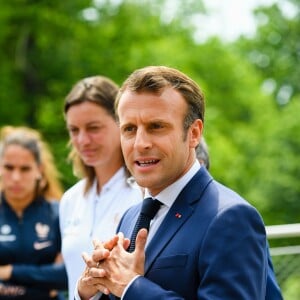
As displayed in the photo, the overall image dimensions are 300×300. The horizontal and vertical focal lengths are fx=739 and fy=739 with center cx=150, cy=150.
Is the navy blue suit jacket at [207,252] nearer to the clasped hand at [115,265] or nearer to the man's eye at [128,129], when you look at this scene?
the clasped hand at [115,265]

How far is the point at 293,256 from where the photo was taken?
450cm

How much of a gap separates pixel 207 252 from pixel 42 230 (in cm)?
239

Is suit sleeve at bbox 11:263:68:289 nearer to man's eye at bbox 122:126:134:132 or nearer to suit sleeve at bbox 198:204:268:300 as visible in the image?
man's eye at bbox 122:126:134:132

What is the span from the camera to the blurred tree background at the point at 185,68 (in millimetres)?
19172

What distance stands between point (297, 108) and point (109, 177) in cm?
2397

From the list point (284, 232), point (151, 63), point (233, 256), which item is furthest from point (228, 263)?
point (151, 63)

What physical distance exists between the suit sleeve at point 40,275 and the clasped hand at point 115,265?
1.90m

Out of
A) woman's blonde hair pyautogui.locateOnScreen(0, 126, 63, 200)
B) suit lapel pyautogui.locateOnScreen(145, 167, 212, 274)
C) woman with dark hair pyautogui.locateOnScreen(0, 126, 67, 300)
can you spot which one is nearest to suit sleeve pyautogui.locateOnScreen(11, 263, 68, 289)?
woman with dark hair pyautogui.locateOnScreen(0, 126, 67, 300)

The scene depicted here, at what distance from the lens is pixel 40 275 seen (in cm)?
414

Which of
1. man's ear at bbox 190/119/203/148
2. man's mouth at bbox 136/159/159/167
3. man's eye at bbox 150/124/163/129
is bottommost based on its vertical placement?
man's mouth at bbox 136/159/159/167

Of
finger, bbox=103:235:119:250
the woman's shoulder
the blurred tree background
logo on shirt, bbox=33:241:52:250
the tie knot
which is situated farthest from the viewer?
the blurred tree background

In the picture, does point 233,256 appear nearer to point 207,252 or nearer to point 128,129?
point 207,252

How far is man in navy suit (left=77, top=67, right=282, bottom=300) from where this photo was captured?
2018mm

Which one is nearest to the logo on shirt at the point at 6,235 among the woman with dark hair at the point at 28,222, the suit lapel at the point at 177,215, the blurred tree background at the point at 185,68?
the woman with dark hair at the point at 28,222
